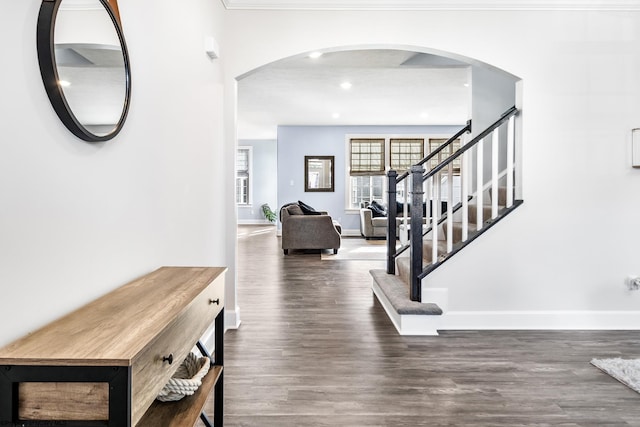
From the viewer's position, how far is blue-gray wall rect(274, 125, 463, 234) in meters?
10.3

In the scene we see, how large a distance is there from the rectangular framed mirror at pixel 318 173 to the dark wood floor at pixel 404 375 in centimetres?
665

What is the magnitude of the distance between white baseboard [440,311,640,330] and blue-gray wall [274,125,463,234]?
7.18 metres

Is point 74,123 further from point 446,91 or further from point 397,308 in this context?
point 446,91

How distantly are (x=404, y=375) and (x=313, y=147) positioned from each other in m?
8.31

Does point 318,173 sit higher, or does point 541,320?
point 318,173

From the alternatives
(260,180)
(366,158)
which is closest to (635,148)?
(366,158)

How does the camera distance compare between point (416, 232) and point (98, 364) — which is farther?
point (416, 232)

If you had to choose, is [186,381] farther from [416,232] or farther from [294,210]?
[294,210]

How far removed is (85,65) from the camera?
1.30 m

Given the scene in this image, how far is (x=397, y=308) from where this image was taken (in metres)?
3.17

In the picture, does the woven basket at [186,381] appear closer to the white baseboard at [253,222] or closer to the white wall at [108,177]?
the white wall at [108,177]

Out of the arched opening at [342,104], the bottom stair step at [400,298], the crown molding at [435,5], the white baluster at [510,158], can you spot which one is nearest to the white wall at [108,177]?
the crown molding at [435,5]

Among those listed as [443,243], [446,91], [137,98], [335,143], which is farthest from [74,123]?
[335,143]

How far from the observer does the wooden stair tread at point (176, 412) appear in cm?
129
